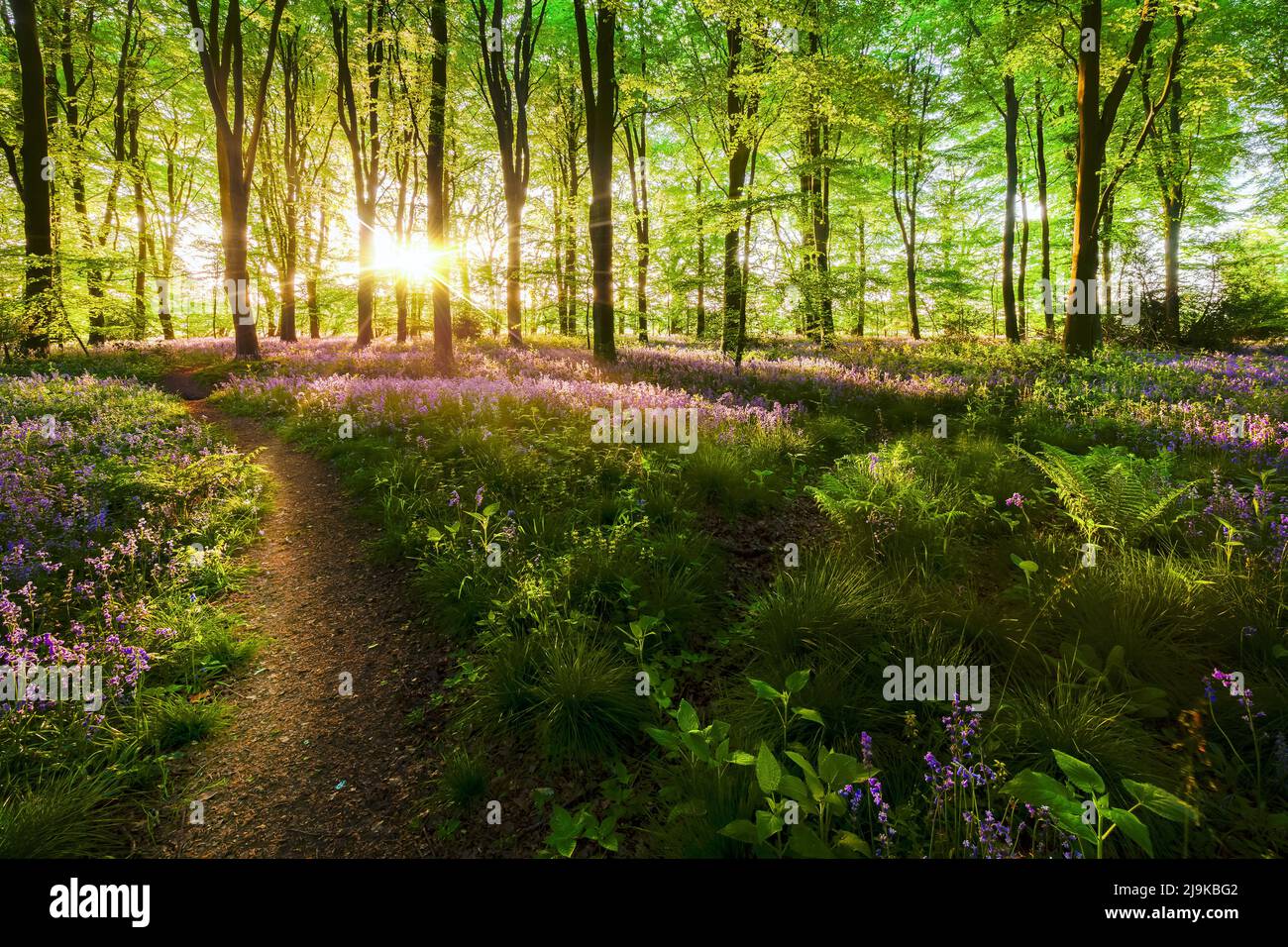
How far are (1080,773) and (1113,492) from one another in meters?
3.61

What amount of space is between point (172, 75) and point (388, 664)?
31423 mm

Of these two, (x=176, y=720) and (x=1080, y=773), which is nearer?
(x=1080, y=773)

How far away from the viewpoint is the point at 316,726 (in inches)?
136

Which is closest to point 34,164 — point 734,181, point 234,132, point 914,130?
point 234,132

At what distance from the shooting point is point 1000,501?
5.43 m

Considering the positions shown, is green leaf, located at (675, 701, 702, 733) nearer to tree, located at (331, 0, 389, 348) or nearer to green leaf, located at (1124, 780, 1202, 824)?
green leaf, located at (1124, 780, 1202, 824)

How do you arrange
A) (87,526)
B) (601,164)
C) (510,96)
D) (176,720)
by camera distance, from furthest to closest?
1. (510,96)
2. (601,164)
3. (87,526)
4. (176,720)

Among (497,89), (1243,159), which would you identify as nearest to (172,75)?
(497,89)

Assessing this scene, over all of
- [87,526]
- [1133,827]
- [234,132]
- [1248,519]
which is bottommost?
[1133,827]

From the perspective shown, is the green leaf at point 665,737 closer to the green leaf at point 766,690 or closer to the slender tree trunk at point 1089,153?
the green leaf at point 766,690

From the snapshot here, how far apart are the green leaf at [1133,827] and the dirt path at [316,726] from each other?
295 centimetres

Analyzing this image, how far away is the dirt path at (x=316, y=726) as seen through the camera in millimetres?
2693

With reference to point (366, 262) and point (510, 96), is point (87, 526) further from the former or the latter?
point (510, 96)

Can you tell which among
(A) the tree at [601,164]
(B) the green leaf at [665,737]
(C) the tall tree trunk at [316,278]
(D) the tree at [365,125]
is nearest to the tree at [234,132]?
(D) the tree at [365,125]
